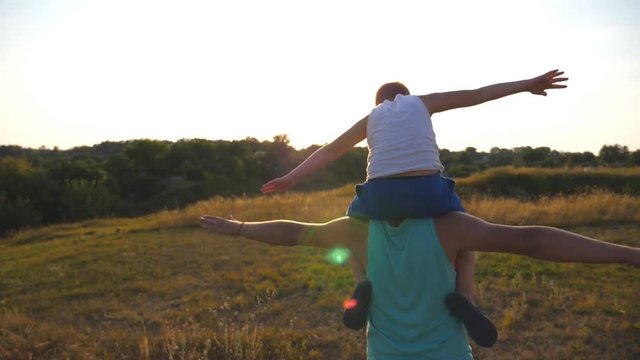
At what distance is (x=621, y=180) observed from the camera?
24719 millimetres

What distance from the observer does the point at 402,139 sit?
2.26 m

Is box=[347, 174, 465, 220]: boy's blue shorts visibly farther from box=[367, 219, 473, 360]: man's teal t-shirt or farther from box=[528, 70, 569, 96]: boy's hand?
box=[528, 70, 569, 96]: boy's hand

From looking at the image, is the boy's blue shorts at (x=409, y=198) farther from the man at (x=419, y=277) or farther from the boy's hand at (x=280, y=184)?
the boy's hand at (x=280, y=184)

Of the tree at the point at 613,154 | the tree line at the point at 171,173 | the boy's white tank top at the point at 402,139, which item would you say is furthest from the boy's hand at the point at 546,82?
the tree at the point at 613,154

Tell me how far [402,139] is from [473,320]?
805mm

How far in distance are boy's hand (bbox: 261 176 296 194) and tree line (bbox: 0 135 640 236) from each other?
1349 inches

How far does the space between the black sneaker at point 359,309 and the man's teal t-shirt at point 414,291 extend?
0.07 metres

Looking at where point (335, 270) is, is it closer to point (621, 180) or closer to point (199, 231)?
point (199, 231)

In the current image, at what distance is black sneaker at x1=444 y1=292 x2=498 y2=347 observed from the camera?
2041 mm

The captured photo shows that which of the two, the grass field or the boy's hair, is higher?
the boy's hair

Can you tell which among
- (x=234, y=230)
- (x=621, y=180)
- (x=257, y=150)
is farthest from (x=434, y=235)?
(x=257, y=150)

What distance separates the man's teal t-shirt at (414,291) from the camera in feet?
7.10

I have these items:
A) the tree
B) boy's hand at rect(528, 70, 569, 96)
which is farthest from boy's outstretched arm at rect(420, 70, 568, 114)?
the tree

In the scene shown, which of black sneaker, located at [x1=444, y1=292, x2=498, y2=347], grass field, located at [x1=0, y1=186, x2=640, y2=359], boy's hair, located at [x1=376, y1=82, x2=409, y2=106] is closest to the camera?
black sneaker, located at [x1=444, y1=292, x2=498, y2=347]
